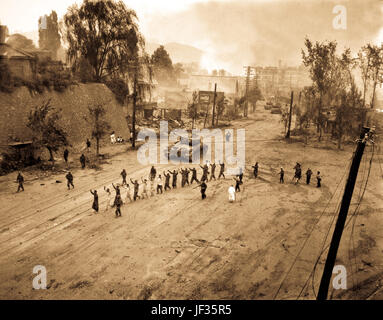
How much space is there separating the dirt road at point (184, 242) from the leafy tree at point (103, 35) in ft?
69.7

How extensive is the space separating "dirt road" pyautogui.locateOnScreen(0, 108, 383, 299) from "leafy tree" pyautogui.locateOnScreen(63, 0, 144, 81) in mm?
21256

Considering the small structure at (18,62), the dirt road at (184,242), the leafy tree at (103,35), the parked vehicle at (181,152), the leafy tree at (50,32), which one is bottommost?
the dirt road at (184,242)

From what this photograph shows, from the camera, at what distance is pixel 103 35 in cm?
3556

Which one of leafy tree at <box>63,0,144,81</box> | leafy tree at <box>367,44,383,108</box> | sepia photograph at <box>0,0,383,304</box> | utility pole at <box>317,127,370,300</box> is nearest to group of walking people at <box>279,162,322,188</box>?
sepia photograph at <box>0,0,383,304</box>

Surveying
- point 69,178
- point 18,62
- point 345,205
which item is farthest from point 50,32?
point 345,205

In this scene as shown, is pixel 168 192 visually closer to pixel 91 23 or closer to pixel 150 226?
pixel 150 226

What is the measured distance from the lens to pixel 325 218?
1599 cm

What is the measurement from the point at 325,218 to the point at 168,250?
9.16 meters

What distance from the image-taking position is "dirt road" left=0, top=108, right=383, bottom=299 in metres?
10.1

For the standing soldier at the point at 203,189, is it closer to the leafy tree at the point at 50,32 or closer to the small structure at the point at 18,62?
the small structure at the point at 18,62

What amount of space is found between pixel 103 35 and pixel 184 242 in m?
31.3

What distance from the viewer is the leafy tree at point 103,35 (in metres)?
34.5

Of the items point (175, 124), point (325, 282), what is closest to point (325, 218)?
point (325, 282)

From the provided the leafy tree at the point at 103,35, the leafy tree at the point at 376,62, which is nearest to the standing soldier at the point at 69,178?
the leafy tree at the point at 103,35
